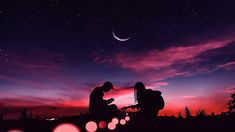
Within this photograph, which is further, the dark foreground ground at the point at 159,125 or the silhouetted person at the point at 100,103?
the silhouetted person at the point at 100,103

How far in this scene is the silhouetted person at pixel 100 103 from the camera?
29.3ft

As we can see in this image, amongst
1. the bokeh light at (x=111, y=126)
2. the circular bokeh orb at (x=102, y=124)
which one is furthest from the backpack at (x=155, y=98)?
the circular bokeh orb at (x=102, y=124)

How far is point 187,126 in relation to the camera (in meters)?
7.39

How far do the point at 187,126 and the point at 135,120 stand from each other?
5.90 ft

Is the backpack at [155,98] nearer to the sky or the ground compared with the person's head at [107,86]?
nearer to the ground

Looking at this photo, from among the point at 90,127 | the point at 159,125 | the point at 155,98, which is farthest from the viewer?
the point at 155,98

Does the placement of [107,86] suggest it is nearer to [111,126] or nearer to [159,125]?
[111,126]

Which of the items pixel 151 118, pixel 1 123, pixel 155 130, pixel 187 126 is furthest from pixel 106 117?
pixel 1 123

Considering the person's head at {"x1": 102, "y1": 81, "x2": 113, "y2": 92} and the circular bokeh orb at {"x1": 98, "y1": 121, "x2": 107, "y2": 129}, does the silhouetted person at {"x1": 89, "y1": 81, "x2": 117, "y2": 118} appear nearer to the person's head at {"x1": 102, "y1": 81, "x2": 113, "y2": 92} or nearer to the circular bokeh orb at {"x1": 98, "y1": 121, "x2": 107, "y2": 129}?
the person's head at {"x1": 102, "y1": 81, "x2": 113, "y2": 92}

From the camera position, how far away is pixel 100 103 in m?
9.04

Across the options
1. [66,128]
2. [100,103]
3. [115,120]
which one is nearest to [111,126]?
[115,120]

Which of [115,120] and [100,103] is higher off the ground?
[100,103]

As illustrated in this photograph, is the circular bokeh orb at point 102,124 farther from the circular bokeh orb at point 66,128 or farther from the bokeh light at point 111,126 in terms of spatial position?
the circular bokeh orb at point 66,128

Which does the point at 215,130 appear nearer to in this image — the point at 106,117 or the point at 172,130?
the point at 172,130
